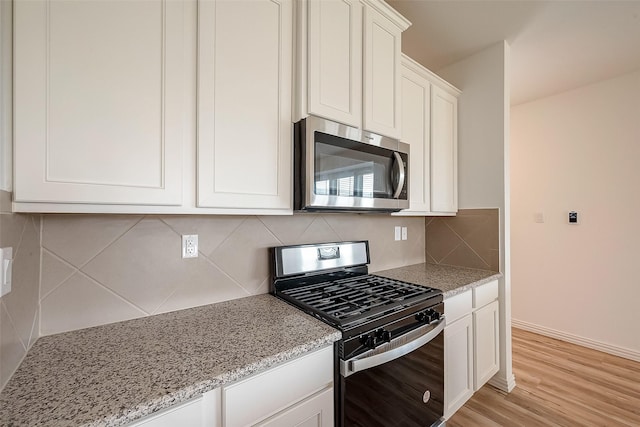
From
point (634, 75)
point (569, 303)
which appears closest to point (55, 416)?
point (569, 303)

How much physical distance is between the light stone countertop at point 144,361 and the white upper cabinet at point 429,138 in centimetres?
122

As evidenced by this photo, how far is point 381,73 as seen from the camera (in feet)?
5.22

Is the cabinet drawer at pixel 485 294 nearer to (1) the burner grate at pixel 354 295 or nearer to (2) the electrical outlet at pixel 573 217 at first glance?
(1) the burner grate at pixel 354 295

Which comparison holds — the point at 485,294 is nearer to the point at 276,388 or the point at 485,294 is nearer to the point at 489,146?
the point at 489,146

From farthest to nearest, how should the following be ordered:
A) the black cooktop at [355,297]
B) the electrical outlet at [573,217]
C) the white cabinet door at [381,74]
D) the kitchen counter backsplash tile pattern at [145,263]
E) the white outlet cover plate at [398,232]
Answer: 1. the electrical outlet at [573,217]
2. the white outlet cover plate at [398,232]
3. the white cabinet door at [381,74]
4. the black cooktop at [355,297]
5. the kitchen counter backsplash tile pattern at [145,263]

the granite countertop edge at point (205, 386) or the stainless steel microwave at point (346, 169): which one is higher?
the stainless steel microwave at point (346, 169)

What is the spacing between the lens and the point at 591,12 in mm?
1830

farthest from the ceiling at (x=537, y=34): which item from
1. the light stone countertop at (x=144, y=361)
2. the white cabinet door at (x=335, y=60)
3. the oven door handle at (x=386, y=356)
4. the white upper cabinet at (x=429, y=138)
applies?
the light stone countertop at (x=144, y=361)

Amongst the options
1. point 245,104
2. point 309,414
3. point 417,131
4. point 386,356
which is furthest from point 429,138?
A: point 309,414

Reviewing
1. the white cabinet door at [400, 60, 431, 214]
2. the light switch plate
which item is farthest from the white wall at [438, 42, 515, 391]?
the light switch plate

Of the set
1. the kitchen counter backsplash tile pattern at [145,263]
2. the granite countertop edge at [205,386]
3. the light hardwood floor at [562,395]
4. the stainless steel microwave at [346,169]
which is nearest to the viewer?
the granite countertop edge at [205,386]

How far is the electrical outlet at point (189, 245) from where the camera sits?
1.26 m

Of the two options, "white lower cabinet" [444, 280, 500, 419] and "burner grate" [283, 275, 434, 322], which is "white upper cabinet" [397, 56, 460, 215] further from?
"white lower cabinet" [444, 280, 500, 419]

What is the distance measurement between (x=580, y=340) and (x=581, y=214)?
51.8 inches
